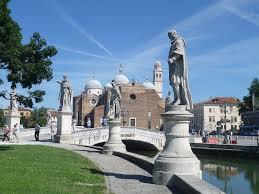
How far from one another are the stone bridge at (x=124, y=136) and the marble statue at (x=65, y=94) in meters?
5.62

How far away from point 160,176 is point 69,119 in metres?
21.0

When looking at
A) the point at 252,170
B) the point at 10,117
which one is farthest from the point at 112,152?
the point at 10,117

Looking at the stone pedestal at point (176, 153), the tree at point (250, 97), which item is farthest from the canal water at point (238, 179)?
the tree at point (250, 97)

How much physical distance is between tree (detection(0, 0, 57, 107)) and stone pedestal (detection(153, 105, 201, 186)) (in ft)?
31.1

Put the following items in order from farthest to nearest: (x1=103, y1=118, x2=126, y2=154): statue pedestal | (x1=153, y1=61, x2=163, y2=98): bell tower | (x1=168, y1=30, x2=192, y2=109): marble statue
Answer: (x1=153, y1=61, x2=163, y2=98): bell tower → (x1=103, y1=118, x2=126, y2=154): statue pedestal → (x1=168, y1=30, x2=192, y2=109): marble statue

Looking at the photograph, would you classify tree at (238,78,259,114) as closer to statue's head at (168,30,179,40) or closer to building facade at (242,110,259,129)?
building facade at (242,110,259,129)

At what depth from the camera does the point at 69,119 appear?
31.6m

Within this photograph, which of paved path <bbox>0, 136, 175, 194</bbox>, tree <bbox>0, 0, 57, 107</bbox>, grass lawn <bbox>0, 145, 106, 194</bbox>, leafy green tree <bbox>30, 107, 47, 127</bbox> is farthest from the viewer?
leafy green tree <bbox>30, 107, 47, 127</bbox>

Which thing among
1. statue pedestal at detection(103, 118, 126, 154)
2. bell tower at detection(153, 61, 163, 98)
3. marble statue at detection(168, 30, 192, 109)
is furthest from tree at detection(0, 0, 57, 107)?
bell tower at detection(153, 61, 163, 98)

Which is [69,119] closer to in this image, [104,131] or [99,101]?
[104,131]

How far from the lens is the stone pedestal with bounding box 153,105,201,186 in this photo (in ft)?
36.5

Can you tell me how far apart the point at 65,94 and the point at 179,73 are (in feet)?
65.5

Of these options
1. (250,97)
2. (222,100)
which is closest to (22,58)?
(250,97)

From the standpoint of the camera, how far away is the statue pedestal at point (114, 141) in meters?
21.7
